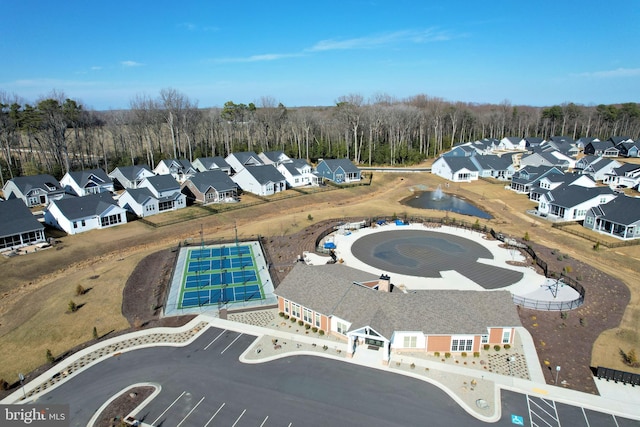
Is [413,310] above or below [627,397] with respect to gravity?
above

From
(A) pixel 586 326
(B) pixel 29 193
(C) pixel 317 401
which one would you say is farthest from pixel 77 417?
(B) pixel 29 193

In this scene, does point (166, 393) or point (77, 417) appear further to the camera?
point (166, 393)

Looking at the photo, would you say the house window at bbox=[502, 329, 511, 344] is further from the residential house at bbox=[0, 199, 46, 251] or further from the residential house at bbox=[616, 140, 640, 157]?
the residential house at bbox=[616, 140, 640, 157]

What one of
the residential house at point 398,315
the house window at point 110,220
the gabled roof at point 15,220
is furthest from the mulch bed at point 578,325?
the gabled roof at point 15,220

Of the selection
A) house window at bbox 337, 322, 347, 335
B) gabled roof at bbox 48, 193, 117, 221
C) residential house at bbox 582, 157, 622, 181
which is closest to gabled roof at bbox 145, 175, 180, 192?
gabled roof at bbox 48, 193, 117, 221

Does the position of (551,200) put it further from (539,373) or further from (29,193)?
(29,193)

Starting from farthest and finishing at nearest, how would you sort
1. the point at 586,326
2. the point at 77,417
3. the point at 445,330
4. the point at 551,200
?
the point at 551,200 < the point at 586,326 < the point at 445,330 < the point at 77,417

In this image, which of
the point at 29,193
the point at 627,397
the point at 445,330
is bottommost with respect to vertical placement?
the point at 627,397
